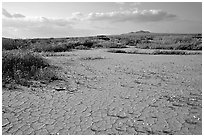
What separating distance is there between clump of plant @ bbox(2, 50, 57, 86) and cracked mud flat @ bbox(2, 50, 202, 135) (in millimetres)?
571

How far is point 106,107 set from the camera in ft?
18.2

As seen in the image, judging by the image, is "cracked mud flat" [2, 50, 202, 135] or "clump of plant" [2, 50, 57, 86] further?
"clump of plant" [2, 50, 57, 86]

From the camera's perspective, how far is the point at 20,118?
191 inches

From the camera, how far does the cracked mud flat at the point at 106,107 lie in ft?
14.7

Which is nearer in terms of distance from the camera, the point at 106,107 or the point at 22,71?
the point at 106,107

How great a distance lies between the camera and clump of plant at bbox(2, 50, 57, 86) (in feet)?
24.2

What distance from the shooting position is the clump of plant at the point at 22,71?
738 cm

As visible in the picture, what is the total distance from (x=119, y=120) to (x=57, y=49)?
1554 centimetres

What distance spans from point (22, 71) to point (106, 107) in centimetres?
430

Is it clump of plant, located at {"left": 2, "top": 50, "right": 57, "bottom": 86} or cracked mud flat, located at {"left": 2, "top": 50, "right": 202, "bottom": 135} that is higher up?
clump of plant, located at {"left": 2, "top": 50, "right": 57, "bottom": 86}

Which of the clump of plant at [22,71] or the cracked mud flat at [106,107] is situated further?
the clump of plant at [22,71]

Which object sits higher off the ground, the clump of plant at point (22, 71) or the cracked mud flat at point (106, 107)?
the clump of plant at point (22, 71)

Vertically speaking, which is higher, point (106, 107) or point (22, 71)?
point (22, 71)

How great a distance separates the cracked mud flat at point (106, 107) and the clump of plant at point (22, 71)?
571mm
